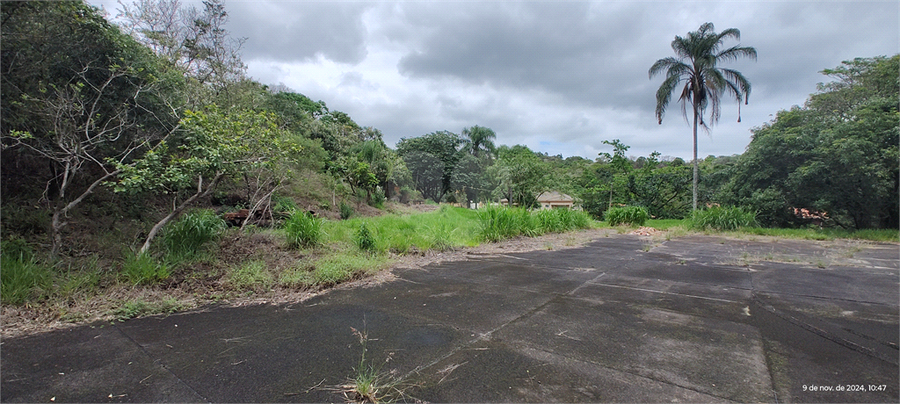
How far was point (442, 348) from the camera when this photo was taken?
258 centimetres

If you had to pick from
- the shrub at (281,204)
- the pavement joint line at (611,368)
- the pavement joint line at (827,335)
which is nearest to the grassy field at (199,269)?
the pavement joint line at (611,368)

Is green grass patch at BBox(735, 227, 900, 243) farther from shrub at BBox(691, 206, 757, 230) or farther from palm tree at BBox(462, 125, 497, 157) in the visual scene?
palm tree at BBox(462, 125, 497, 157)

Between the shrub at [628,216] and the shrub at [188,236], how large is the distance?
14302 mm

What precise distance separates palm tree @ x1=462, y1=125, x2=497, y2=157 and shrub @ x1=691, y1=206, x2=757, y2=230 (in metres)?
30.8

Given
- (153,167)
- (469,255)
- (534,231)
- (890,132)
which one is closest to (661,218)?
(890,132)

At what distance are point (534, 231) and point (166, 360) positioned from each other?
9125 millimetres

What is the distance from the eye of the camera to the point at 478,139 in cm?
4269

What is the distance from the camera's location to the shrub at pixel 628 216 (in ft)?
48.7

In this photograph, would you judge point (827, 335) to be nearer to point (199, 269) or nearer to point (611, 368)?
point (611, 368)

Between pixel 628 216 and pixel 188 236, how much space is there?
14.8 m

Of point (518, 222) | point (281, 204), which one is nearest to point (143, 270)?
point (281, 204)

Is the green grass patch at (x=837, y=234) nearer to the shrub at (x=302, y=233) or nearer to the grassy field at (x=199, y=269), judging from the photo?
the grassy field at (x=199, y=269)

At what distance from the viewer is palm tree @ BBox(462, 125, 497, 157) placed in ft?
140

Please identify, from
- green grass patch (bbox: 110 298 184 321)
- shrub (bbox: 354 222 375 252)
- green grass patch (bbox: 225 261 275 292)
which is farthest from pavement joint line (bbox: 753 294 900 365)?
green grass patch (bbox: 110 298 184 321)
